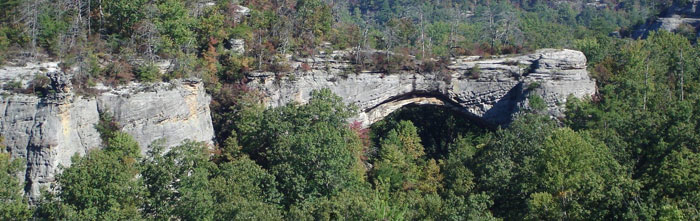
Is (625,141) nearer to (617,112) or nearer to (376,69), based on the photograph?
(617,112)

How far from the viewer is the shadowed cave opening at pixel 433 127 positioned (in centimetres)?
4871

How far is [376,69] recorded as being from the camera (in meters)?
41.6

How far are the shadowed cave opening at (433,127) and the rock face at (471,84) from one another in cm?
358

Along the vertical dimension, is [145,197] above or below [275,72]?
below

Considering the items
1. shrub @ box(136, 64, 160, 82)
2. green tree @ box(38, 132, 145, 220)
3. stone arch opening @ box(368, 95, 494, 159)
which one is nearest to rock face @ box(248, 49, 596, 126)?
stone arch opening @ box(368, 95, 494, 159)

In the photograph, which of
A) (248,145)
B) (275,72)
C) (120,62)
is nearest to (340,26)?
(275,72)

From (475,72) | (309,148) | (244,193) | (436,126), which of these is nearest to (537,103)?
(475,72)

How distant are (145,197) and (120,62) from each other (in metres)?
8.79

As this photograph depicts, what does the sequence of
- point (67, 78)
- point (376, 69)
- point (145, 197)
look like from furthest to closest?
point (376, 69) < point (67, 78) < point (145, 197)

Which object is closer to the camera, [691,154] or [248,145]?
[691,154]

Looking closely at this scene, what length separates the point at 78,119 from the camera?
98.8 ft

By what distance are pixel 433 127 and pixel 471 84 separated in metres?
9.77

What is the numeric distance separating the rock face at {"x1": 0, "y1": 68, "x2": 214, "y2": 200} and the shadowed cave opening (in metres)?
16.5

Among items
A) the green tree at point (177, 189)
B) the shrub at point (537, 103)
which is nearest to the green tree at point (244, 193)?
the green tree at point (177, 189)
